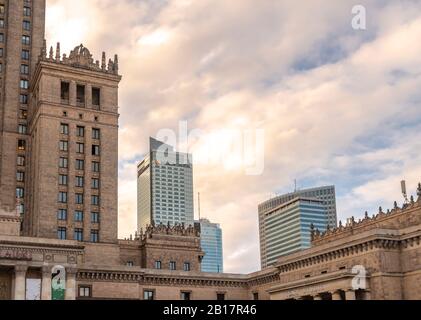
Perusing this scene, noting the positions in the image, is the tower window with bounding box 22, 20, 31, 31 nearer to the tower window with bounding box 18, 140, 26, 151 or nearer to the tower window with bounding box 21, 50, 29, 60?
the tower window with bounding box 21, 50, 29, 60

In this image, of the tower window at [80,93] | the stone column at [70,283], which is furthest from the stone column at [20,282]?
the tower window at [80,93]

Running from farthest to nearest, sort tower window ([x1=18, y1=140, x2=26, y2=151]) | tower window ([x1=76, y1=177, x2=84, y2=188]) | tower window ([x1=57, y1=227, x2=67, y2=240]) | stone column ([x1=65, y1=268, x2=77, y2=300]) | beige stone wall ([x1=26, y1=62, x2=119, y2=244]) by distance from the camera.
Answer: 1. tower window ([x1=18, y1=140, x2=26, y2=151])
2. tower window ([x1=76, y1=177, x2=84, y2=188])
3. beige stone wall ([x1=26, y1=62, x2=119, y2=244])
4. tower window ([x1=57, y1=227, x2=67, y2=240])
5. stone column ([x1=65, y1=268, x2=77, y2=300])

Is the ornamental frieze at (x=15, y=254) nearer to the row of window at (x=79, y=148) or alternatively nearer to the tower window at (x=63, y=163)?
the tower window at (x=63, y=163)

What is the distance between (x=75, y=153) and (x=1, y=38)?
91.4 feet

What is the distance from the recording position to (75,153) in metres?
96.2

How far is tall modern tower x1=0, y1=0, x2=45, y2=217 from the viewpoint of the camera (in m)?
102

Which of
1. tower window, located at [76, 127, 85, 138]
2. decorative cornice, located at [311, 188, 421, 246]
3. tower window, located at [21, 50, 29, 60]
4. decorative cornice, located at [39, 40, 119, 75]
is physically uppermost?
tower window, located at [21, 50, 29, 60]

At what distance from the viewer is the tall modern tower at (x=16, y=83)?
101625mm

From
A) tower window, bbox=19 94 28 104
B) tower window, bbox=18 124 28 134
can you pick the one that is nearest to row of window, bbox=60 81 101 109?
tower window, bbox=19 94 28 104

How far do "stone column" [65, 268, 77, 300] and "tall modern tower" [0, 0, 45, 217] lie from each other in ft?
88.4

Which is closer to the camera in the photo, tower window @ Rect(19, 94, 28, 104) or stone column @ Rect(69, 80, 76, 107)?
stone column @ Rect(69, 80, 76, 107)
